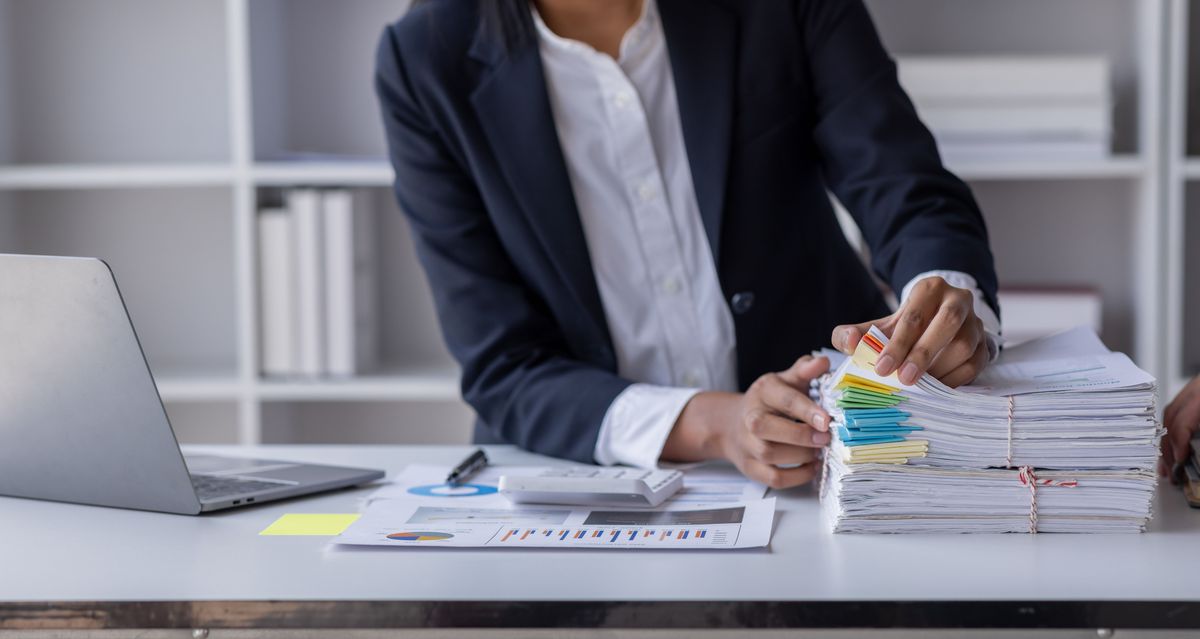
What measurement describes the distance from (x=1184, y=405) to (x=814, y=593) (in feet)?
1.64

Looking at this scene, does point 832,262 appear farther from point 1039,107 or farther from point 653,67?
point 1039,107

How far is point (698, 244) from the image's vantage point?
4.61 ft

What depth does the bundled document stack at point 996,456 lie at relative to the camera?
0.87 meters

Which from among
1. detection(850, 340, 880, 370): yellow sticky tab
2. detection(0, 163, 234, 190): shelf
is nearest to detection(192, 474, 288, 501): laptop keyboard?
detection(850, 340, 880, 370): yellow sticky tab

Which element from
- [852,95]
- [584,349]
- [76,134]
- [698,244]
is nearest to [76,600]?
[584,349]

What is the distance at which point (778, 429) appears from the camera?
3.27 ft

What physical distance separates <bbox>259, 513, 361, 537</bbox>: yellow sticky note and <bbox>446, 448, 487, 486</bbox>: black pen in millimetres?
120

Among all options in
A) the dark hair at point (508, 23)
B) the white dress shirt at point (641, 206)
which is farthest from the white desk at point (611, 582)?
the dark hair at point (508, 23)

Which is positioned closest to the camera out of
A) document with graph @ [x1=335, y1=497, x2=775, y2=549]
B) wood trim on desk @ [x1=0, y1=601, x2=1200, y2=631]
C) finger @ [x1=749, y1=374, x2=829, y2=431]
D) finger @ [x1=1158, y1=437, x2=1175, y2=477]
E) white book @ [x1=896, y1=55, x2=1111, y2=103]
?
wood trim on desk @ [x1=0, y1=601, x2=1200, y2=631]

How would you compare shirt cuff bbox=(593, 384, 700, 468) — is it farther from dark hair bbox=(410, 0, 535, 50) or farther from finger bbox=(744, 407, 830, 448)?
dark hair bbox=(410, 0, 535, 50)

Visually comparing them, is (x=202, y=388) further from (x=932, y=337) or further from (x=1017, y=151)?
(x=932, y=337)

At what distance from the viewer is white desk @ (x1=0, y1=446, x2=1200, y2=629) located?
721 millimetres

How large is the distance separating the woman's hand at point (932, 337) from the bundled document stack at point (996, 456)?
19mm

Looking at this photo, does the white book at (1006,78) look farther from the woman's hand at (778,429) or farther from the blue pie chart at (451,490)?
the blue pie chart at (451,490)
